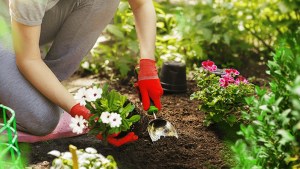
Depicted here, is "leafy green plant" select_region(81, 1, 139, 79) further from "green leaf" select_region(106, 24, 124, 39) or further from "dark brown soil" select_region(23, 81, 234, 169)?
"dark brown soil" select_region(23, 81, 234, 169)

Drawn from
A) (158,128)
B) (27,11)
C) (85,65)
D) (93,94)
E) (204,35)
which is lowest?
(85,65)

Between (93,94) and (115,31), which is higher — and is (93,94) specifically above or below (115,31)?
above

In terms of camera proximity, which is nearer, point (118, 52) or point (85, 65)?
point (85, 65)

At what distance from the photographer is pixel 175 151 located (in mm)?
3062

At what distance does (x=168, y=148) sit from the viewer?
3100 millimetres

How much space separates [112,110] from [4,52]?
76 centimetres

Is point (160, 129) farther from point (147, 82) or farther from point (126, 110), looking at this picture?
point (126, 110)

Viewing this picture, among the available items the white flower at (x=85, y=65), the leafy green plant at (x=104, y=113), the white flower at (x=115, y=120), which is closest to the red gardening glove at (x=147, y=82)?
the leafy green plant at (x=104, y=113)

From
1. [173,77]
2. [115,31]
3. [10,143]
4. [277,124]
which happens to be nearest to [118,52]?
[115,31]

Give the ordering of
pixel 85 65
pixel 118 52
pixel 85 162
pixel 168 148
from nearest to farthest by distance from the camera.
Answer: pixel 85 162, pixel 168 148, pixel 85 65, pixel 118 52

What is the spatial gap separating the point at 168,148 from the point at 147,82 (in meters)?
0.38

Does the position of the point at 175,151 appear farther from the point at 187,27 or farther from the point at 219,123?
the point at 187,27

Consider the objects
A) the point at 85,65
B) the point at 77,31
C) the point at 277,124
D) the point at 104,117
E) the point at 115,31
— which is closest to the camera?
the point at 277,124

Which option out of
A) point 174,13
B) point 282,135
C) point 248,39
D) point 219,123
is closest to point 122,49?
point 174,13
